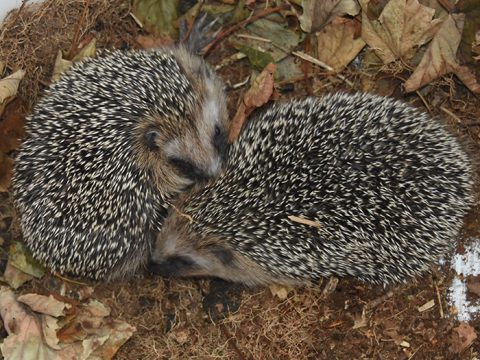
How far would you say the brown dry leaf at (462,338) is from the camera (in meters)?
3.62

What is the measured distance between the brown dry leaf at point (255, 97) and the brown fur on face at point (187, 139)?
62 millimetres

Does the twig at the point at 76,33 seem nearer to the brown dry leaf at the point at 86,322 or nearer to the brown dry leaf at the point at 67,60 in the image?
the brown dry leaf at the point at 67,60

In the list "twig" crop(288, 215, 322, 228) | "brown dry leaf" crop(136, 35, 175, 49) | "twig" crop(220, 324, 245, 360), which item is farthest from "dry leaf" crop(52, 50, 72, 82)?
"twig" crop(220, 324, 245, 360)

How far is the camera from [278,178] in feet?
10.8

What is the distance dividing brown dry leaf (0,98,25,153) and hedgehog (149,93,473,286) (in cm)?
107

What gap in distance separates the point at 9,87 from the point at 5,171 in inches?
Result: 18.9

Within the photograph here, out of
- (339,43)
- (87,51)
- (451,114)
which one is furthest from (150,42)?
(451,114)

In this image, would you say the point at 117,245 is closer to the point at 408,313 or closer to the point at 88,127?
the point at 88,127

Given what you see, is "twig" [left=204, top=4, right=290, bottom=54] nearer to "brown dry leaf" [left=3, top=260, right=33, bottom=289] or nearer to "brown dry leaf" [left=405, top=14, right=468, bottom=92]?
"brown dry leaf" [left=405, top=14, right=468, bottom=92]

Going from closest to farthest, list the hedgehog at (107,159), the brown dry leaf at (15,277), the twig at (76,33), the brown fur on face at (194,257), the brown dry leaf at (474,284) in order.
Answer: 1. the hedgehog at (107,159)
2. the brown fur on face at (194,257)
3. the brown dry leaf at (474,284)
4. the brown dry leaf at (15,277)
5. the twig at (76,33)

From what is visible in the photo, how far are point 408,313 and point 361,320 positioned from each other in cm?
26

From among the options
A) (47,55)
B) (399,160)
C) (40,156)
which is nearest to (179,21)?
(47,55)

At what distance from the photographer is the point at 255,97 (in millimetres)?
3715

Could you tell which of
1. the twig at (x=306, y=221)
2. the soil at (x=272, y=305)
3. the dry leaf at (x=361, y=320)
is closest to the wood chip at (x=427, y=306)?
the soil at (x=272, y=305)
